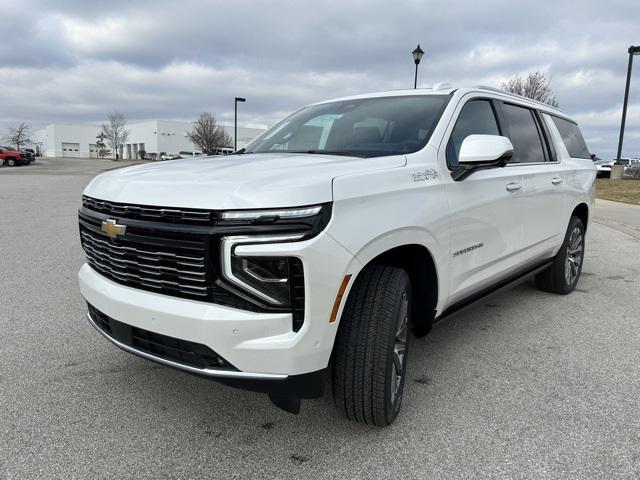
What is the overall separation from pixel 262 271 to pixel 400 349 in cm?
102

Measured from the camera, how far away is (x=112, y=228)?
238 cm

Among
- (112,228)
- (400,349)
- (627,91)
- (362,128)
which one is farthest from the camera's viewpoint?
(627,91)

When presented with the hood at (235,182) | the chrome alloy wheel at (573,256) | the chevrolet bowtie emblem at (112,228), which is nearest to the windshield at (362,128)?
the hood at (235,182)

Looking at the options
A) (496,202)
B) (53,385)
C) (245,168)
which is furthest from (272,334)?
(496,202)

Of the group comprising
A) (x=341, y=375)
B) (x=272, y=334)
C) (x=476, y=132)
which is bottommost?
(x=341, y=375)

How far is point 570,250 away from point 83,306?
4.80 m

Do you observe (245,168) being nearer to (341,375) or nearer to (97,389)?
(341,375)

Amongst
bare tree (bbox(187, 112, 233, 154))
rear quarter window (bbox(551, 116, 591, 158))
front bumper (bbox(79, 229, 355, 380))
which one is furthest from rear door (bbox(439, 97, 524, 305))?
bare tree (bbox(187, 112, 233, 154))

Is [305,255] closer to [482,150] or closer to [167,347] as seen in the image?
[167,347]

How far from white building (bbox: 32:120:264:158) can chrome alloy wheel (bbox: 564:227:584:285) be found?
67.5m

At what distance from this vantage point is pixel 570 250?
519cm

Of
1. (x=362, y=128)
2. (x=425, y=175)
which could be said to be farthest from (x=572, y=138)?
(x=425, y=175)

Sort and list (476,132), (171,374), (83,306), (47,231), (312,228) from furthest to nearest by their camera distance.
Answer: (47,231) < (83,306) < (476,132) < (171,374) < (312,228)

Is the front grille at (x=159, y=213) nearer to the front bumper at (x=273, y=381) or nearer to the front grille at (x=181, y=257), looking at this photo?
the front grille at (x=181, y=257)
